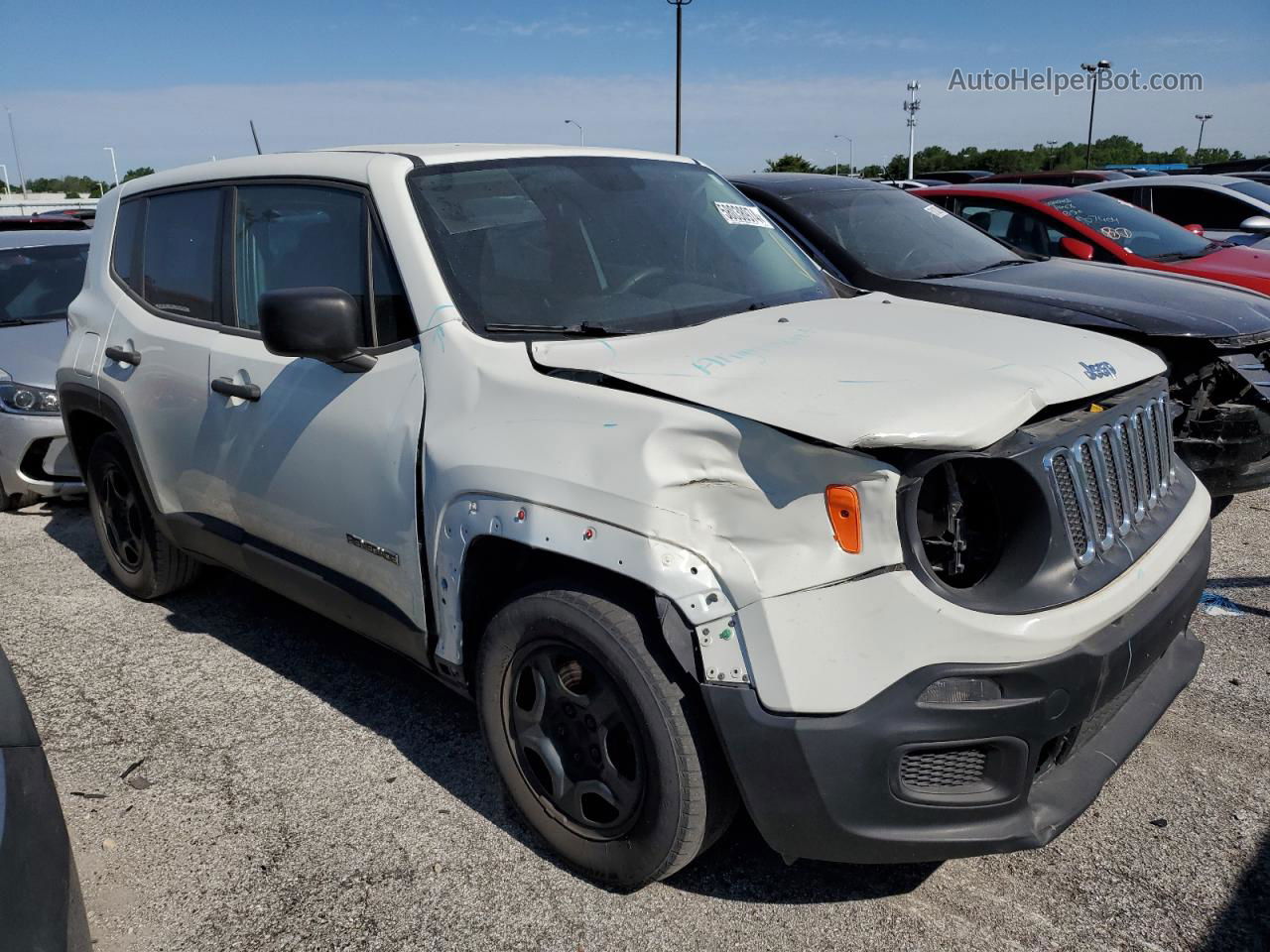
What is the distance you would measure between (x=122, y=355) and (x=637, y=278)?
2.37 metres

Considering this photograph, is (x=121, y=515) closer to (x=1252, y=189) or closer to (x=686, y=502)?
(x=686, y=502)

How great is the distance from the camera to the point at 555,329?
9.26 feet

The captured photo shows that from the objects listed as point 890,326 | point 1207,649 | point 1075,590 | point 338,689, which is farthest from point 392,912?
point 1207,649

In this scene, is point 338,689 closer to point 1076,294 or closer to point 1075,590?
point 1075,590

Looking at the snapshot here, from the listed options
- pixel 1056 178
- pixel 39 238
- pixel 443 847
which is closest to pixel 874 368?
pixel 443 847

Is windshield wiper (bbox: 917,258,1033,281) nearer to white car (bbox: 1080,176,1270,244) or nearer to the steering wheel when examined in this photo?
the steering wheel

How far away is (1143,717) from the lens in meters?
2.62

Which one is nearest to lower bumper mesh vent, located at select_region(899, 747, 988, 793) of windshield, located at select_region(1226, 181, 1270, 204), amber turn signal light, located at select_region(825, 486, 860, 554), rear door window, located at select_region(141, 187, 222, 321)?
amber turn signal light, located at select_region(825, 486, 860, 554)

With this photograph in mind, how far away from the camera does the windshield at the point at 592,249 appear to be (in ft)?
9.59

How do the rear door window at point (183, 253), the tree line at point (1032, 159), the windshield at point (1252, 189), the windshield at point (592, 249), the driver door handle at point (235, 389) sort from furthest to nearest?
the tree line at point (1032, 159)
the windshield at point (1252, 189)
the rear door window at point (183, 253)
the driver door handle at point (235, 389)
the windshield at point (592, 249)

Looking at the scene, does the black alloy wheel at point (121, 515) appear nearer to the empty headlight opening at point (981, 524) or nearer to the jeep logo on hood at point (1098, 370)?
the empty headlight opening at point (981, 524)

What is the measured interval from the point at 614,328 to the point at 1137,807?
2.03 meters

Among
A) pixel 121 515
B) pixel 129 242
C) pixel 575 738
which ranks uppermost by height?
pixel 129 242

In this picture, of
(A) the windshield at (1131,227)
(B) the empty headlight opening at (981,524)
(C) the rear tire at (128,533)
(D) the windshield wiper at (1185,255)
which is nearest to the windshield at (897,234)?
(A) the windshield at (1131,227)
